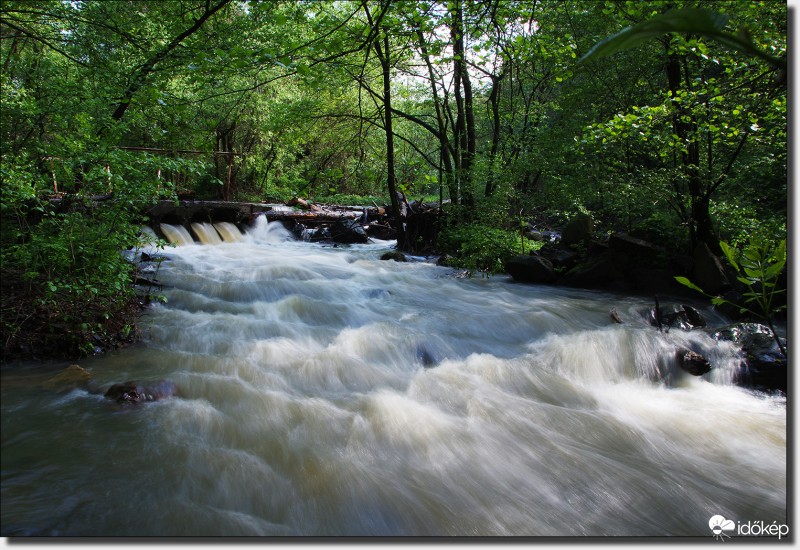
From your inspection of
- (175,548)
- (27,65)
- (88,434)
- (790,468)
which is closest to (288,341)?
(88,434)

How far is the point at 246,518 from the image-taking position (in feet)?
6.59

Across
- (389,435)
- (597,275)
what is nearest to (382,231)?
(597,275)

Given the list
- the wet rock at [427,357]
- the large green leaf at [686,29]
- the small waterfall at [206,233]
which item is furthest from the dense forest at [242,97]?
the small waterfall at [206,233]

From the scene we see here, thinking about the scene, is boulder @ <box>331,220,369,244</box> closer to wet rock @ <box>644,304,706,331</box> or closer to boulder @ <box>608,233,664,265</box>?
boulder @ <box>608,233,664,265</box>

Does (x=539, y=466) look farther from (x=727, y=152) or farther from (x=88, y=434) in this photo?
(x=727, y=152)

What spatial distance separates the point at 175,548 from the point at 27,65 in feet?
18.2

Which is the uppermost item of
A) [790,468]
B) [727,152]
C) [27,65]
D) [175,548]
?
[27,65]

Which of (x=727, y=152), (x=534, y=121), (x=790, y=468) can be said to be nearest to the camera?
(x=790, y=468)

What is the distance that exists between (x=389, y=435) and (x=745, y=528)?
179 cm

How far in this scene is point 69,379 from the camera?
10.3 ft

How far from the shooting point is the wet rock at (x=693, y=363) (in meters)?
4.30

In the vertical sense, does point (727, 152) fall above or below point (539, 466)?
above

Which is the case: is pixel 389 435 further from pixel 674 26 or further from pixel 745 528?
pixel 674 26

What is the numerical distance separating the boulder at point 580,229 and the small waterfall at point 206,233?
8.04 meters
